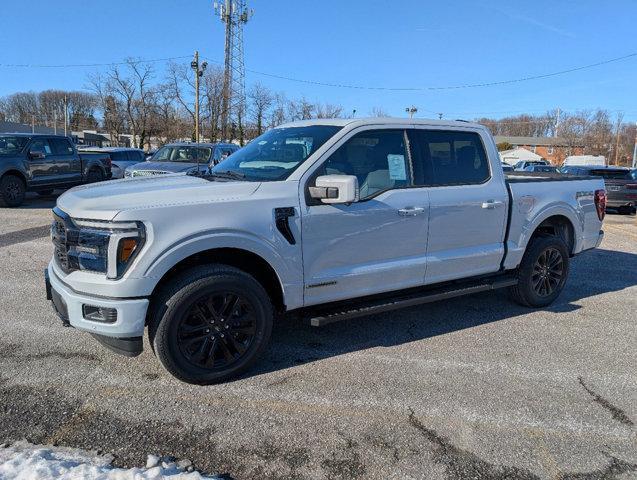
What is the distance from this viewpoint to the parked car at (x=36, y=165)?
13.3 meters

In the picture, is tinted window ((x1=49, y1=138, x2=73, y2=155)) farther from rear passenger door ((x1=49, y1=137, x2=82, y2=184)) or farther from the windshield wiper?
the windshield wiper

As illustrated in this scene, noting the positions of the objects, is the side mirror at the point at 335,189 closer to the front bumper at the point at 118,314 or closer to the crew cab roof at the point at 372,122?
the crew cab roof at the point at 372,122

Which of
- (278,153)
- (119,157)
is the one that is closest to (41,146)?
(119,157)

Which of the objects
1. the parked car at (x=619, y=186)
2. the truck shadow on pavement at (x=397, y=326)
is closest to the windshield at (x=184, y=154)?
the truck shadow on pavement at (x=397, y=326)

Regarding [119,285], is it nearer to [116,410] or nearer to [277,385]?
[116,410]

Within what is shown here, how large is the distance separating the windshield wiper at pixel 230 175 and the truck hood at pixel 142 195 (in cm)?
25

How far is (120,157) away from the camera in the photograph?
21.7 m

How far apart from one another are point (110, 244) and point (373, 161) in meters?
2.22

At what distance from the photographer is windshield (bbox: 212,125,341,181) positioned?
409 centimetres

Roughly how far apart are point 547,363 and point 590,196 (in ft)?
8.97

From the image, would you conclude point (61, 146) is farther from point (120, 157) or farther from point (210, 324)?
point (210, 324)

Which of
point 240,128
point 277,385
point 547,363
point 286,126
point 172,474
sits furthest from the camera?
point 240,128

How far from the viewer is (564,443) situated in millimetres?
3119

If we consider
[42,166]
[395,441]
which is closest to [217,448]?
[395,441]
